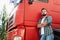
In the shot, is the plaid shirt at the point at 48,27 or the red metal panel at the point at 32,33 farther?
the plaid shirt at the point at 48,27

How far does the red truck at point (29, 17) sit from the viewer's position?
11.9ft

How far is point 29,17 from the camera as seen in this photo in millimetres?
3680

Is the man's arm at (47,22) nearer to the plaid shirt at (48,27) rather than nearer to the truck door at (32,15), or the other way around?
the plaid shirt at (48,27)

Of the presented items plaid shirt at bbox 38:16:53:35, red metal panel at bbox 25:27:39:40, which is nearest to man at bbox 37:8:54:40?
plaid shirt at bbox 38:16:53:35

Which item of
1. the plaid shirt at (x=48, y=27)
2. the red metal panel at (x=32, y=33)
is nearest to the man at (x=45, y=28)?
the plaid shirt at (x=48, y=27)

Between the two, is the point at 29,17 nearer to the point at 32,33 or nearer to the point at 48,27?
the point at 32,33

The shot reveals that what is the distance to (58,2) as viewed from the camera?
12.8 feet

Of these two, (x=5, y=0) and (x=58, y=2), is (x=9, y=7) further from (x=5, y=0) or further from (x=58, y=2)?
(x=58, y=2)

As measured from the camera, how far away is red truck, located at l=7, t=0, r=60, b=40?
3617mm

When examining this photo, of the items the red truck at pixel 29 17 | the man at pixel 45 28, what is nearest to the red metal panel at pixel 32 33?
the red truck at pixel 29 17

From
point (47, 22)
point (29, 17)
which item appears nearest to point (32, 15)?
point (29, 17)

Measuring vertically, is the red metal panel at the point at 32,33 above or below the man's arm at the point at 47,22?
below

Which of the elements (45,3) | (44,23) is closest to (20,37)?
(44,23)

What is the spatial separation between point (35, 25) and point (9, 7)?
0.74m
